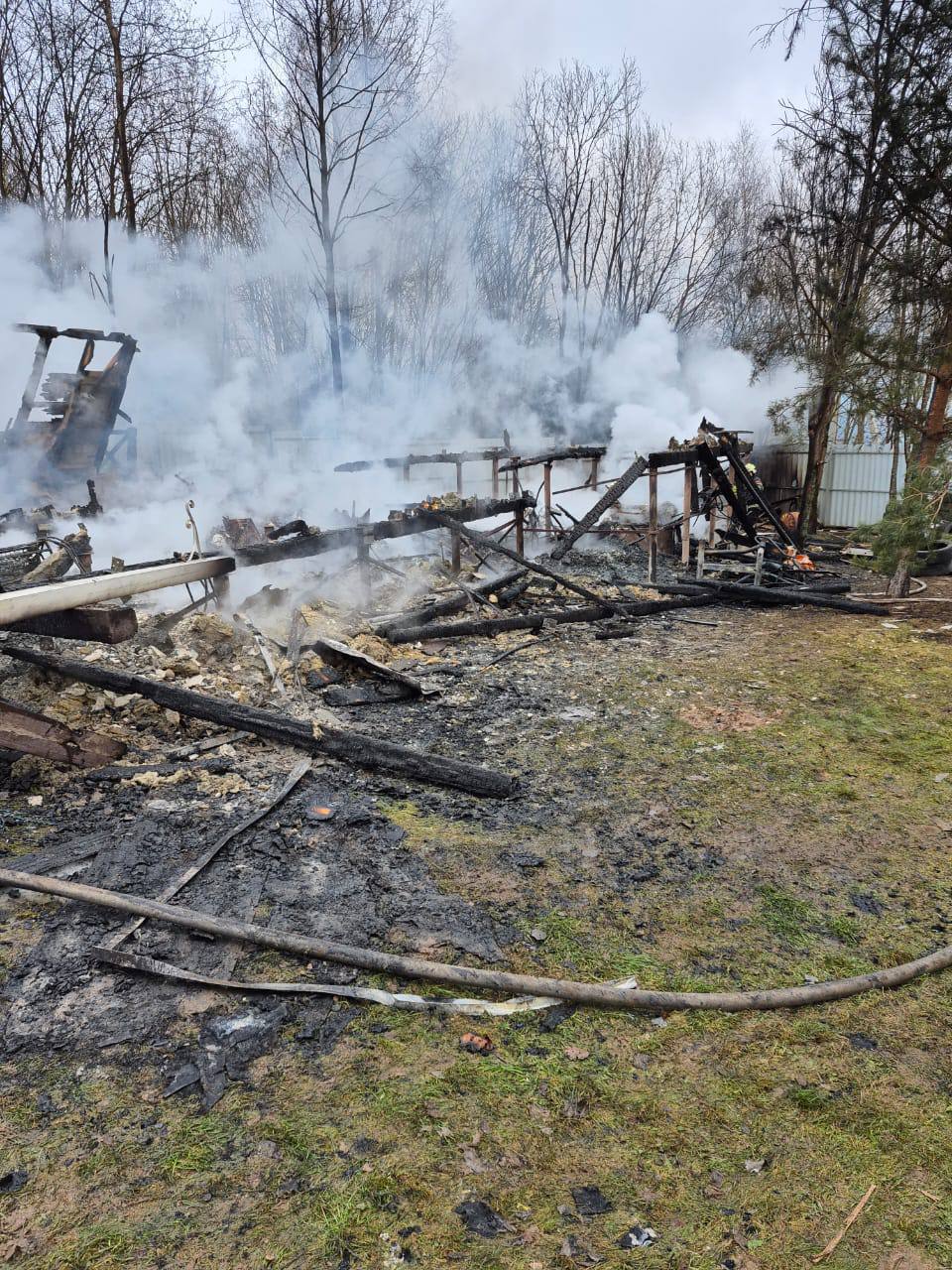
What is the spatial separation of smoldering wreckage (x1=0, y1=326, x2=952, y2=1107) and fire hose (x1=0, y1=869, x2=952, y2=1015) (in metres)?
0.01

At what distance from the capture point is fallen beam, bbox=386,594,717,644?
833 cm

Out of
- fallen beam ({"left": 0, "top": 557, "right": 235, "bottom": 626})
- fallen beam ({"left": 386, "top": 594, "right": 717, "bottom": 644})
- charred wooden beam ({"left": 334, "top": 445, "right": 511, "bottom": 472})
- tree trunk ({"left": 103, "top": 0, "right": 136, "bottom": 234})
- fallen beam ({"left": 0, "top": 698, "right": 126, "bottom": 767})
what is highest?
tree trunk ({"left": 103, "top": 0, "right": 136, "bottom": 234})

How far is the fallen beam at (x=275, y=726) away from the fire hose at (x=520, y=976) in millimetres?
1800

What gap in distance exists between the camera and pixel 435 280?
2958 centimetres

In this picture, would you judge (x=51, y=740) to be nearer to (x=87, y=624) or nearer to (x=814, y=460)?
(x=87, y=624)

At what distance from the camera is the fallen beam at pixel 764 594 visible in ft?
33.6

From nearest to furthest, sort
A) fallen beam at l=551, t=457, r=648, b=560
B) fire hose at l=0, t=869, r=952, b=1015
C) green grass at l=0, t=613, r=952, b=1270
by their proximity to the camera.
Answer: green grass at l=0, t=613, r=952, b=1270, fire hose at l=0, t=869, r=952, b=1015, fallen beam at l=551, t=457, r=648, b=560

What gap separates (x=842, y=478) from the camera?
18.2m

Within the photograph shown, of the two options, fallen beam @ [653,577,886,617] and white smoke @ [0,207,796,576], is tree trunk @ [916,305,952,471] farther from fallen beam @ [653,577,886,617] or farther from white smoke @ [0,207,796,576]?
white smoke @ [0,207,796,576]

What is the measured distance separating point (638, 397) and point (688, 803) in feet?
72.3

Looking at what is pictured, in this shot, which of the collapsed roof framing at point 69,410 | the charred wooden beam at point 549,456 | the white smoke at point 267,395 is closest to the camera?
the collapsed roof framing at point 69,410

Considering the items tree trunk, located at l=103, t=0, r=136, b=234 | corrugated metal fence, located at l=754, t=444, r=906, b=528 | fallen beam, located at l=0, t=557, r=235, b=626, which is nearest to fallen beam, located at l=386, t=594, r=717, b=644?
fallen beam, located at l=0, t=557, r=235, b=626

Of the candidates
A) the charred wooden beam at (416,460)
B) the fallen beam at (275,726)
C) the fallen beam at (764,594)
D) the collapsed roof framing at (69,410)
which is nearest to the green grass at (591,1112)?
the fallen beam at (275,726)

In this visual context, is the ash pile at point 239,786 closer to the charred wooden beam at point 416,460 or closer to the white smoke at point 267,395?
the white smoke at point 267,395
